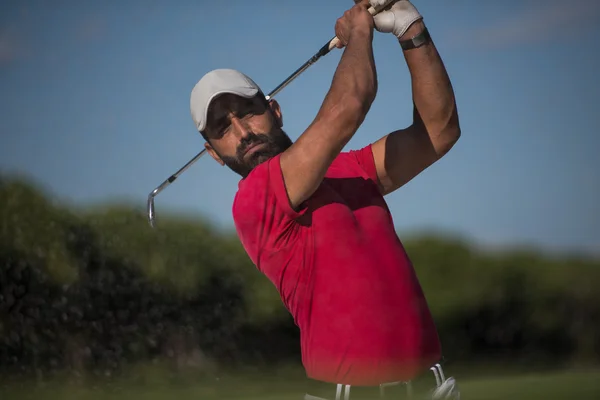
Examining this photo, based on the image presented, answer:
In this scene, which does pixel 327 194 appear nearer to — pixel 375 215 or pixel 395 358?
pixel 375 215

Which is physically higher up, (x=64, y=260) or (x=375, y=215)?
(x=64, y=260)

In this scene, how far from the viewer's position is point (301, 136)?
5.51 feet

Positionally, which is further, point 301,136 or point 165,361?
point 165,361

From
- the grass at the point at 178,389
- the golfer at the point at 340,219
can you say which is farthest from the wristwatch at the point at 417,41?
the grass at the point at 178,389

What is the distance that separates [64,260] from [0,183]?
3.57 feet

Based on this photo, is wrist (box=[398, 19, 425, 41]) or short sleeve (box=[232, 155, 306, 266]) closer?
short sleeve (box=[232, 155, 306, 266])

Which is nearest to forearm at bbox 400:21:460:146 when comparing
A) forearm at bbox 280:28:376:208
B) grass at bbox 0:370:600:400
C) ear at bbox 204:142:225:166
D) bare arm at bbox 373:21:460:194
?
bare arm at bbox 373:21:460:194

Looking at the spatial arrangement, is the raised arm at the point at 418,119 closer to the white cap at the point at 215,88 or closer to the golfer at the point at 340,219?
the golfer at the point at 340,219

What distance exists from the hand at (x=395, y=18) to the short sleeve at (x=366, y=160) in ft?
0.99

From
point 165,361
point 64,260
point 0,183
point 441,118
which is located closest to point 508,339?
point 165,361

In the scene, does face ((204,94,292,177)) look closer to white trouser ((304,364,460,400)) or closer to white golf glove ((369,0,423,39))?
white golf glove ((369,0,423,39))

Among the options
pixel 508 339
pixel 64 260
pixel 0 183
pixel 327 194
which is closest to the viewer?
pixel 327 194

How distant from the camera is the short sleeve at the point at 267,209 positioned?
5.63 feet

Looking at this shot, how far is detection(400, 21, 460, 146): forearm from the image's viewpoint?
1.90 metres
